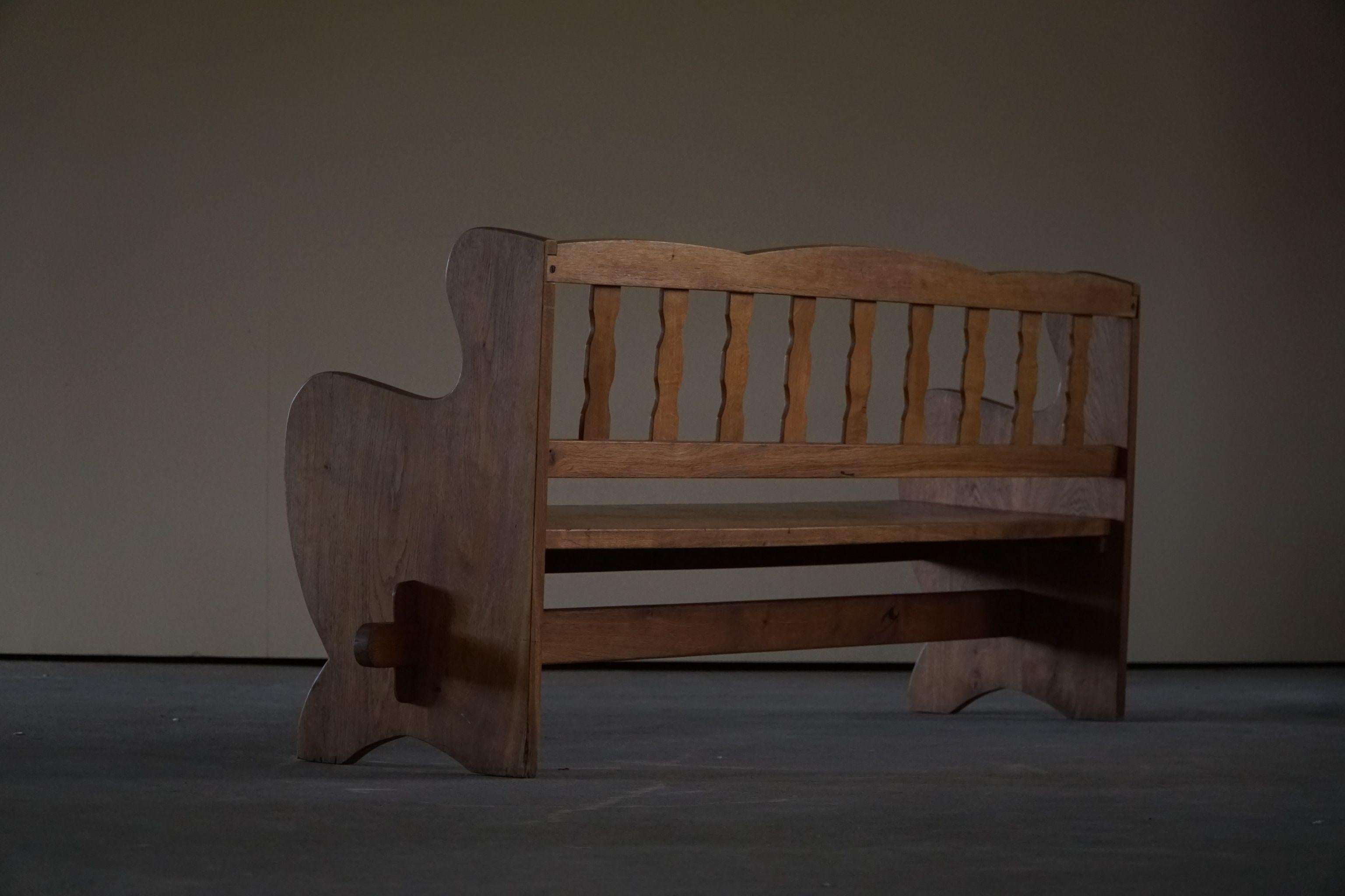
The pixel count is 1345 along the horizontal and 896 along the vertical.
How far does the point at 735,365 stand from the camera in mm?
2438

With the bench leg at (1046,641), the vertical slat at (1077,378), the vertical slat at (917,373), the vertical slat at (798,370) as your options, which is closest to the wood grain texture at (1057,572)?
the bench leg at (1046,641)

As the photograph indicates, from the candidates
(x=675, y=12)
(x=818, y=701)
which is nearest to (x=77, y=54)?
(x=675, y=12)

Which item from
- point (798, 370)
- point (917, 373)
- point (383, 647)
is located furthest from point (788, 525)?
point (383, 647)

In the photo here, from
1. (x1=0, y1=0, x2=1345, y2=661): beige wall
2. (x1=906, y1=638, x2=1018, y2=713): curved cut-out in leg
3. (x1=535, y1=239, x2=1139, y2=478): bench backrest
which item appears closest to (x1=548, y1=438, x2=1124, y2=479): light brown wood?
(x1=535, y1=239, x2=1139, y2=478): bench backrest

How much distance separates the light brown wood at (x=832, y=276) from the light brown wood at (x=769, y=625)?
590 mm

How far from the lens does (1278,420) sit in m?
4.20

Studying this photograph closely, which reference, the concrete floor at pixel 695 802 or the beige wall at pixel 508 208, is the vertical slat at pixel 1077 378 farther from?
the beige wall at pixel 508 208

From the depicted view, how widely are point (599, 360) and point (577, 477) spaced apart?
0.19 m

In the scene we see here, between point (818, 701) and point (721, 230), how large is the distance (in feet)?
4.56

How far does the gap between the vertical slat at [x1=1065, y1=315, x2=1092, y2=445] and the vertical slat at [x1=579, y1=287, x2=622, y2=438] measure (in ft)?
3.41

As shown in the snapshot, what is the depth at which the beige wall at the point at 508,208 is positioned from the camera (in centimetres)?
402

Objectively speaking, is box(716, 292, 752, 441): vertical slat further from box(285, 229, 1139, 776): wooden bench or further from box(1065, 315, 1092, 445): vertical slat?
box(1065, 315, 1092, 445): vertical slat

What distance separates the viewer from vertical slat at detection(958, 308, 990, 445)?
271 centimetres

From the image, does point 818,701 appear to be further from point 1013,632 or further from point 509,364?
point 509,364
